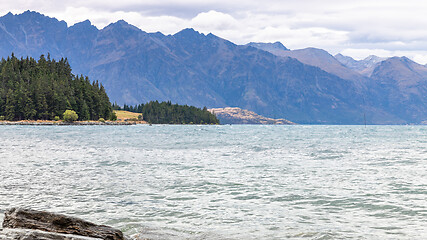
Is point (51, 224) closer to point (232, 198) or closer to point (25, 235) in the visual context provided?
point (25, 235)

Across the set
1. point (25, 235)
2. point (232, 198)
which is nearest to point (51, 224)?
point (25, 235)

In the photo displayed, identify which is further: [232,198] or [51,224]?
[232,198]

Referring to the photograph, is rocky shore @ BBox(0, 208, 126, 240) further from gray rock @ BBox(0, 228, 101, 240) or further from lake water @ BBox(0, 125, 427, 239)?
lake water @ BBox(0, 125, 427, 239)

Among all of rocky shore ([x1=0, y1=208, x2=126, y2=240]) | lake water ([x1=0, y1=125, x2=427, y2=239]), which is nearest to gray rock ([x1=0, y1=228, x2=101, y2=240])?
rocky shore ([x1=0, y1=208, x2=126, y2=240])

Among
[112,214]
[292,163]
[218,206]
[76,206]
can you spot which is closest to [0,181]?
[76,206]

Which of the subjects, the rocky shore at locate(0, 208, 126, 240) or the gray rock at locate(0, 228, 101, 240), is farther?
the rocky shore at locate(0, 208, 126, 240)

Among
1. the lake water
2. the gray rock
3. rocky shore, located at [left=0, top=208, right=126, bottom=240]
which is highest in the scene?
the gray rock

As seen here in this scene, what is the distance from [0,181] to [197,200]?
14629mm

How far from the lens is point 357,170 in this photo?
35438mm

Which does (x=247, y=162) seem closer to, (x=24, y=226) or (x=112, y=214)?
(x=112, y=214)

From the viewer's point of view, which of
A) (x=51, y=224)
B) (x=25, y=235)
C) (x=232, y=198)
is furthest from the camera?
(x=232, y=198)

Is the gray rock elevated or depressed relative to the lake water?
elevated

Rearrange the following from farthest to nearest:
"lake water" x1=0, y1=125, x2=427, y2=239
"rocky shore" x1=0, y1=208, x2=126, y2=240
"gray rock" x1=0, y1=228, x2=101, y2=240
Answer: "lake water" x1=0, y1=125, x2=427, y2=239, "rocky shore" x1=0, y1=208, x2=126, y2=240, "gray rock" x1=0, y1=228, x2=101, y2=240

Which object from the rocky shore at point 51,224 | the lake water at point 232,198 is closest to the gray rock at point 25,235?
the rocky shore at point 51,224
